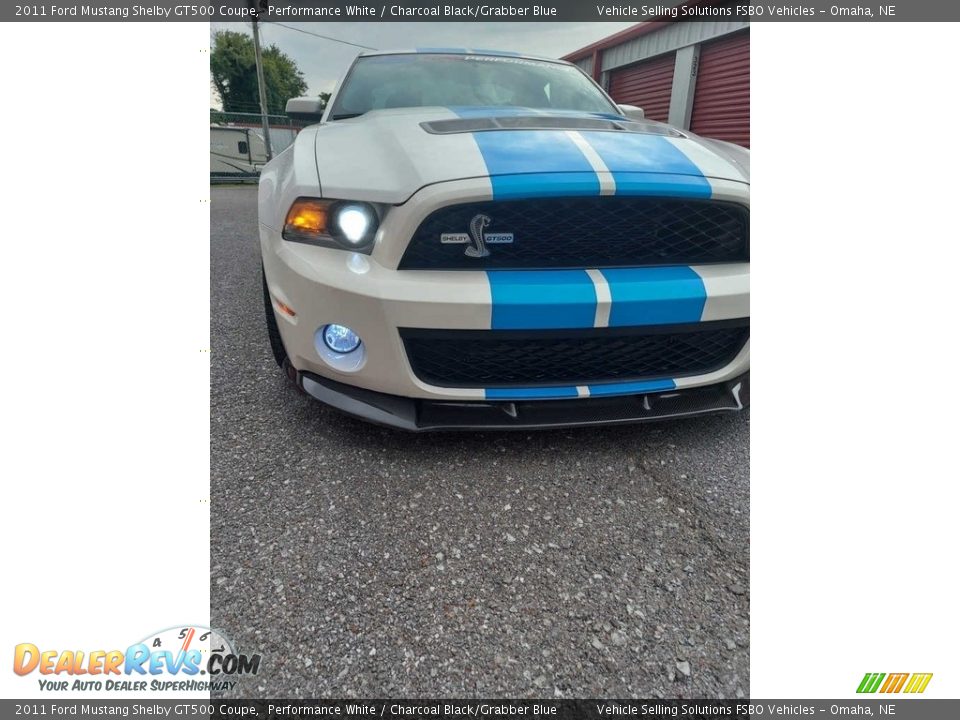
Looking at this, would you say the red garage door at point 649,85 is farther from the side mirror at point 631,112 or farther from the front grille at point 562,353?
the front grille at point 562,353

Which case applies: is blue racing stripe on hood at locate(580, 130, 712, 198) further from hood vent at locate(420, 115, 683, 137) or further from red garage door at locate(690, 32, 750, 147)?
red garage door at locate(690, 32, 750, 147)

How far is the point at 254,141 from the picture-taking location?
15898mm

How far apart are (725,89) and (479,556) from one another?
9821mm

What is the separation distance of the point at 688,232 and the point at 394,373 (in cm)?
98

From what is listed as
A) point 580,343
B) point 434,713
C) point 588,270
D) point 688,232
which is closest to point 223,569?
point 434,713

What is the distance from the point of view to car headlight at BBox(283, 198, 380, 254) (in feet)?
4.58

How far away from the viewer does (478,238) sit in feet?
4.62

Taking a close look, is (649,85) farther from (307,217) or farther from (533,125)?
(307,217)

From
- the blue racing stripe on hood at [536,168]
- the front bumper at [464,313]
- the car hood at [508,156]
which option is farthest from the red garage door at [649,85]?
the front bumper at [464,313]

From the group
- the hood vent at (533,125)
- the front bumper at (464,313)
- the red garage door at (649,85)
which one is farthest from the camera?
the red garage door at (649,85)

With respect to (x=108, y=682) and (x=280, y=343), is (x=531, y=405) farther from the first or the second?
(x=108, y=682)

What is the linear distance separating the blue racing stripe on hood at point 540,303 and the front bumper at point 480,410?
0.86 ft

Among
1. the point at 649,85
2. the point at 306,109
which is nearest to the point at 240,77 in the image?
the point at 649,85

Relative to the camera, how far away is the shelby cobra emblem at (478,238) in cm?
140
